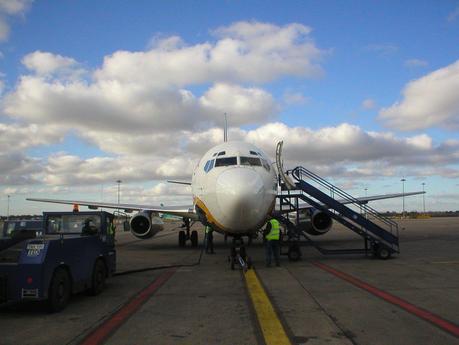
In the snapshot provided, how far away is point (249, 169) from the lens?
13805 mm

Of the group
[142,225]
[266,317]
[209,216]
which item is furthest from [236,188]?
[142,225]

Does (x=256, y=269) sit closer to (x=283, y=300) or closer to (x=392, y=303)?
(x=283, y=300)

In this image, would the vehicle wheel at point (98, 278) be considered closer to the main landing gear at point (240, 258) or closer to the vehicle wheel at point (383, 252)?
the main landing gear at point (240, 258)

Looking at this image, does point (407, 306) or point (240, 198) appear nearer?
point (407, 306)

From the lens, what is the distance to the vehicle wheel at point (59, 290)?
7.62 meters

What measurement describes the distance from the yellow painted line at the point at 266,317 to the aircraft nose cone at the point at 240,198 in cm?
232

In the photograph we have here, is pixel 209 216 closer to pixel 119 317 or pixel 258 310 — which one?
pixel 258 310

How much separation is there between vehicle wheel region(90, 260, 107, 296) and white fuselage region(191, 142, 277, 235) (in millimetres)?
3997

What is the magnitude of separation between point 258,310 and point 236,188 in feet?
16.9

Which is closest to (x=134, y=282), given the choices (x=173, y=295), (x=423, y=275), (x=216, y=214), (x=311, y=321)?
(x=173, y=295)

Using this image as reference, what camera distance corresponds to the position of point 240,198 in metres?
12.2

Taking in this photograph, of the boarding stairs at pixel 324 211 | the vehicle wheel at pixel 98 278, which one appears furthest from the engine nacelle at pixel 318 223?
the vehicle wheel at pixel 98 278

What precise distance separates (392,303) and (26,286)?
20.8 feet

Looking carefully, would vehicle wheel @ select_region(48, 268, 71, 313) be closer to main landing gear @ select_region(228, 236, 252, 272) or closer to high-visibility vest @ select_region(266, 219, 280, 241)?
main landing gear @ select_region(228, 236, 252, 272)
